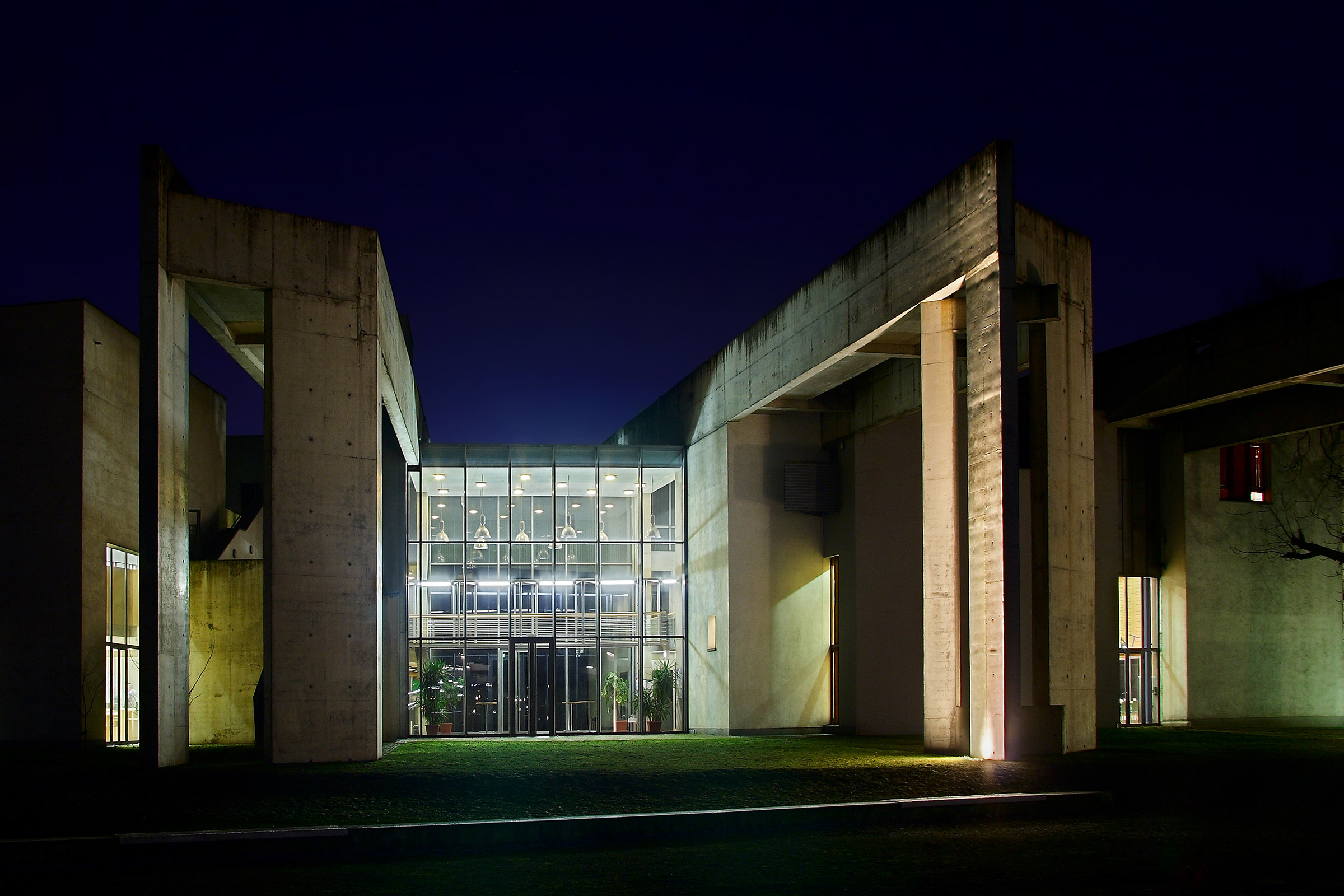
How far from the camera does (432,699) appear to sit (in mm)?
25062

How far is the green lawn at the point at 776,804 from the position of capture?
7.15 m

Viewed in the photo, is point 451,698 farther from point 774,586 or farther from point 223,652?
point 774,586

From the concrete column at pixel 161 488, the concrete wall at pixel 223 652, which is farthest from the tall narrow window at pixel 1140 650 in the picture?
the concrete column at pixel 161 488

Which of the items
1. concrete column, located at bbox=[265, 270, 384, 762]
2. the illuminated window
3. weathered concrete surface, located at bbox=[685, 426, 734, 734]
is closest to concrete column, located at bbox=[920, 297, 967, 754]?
concrete column, located at bbox=[265, 270, 384, 762]

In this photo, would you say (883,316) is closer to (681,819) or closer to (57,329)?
(681,819)

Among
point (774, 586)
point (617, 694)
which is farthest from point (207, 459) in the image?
point (774, 586)

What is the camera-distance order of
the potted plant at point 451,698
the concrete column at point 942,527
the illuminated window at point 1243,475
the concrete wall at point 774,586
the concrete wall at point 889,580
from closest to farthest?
the concrete column at point 942,527, the concrete wall at point 889,580, the concrete wall at point 774,586, the potted plant at point 451,698, the illuminated window at point 1243,475

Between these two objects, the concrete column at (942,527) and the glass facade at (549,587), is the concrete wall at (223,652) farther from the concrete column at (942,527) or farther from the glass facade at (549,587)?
the concrete column at (942,527)

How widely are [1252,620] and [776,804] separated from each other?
801 inches

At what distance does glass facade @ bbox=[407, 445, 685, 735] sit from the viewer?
25.8 metres

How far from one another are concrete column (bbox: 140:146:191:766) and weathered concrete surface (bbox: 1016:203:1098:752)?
34.5ft

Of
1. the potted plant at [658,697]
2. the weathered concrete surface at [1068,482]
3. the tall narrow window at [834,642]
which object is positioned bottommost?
the potted plant at [658,697]

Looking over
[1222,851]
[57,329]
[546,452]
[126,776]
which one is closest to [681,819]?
[1222,851]

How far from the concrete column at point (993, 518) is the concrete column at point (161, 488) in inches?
373
